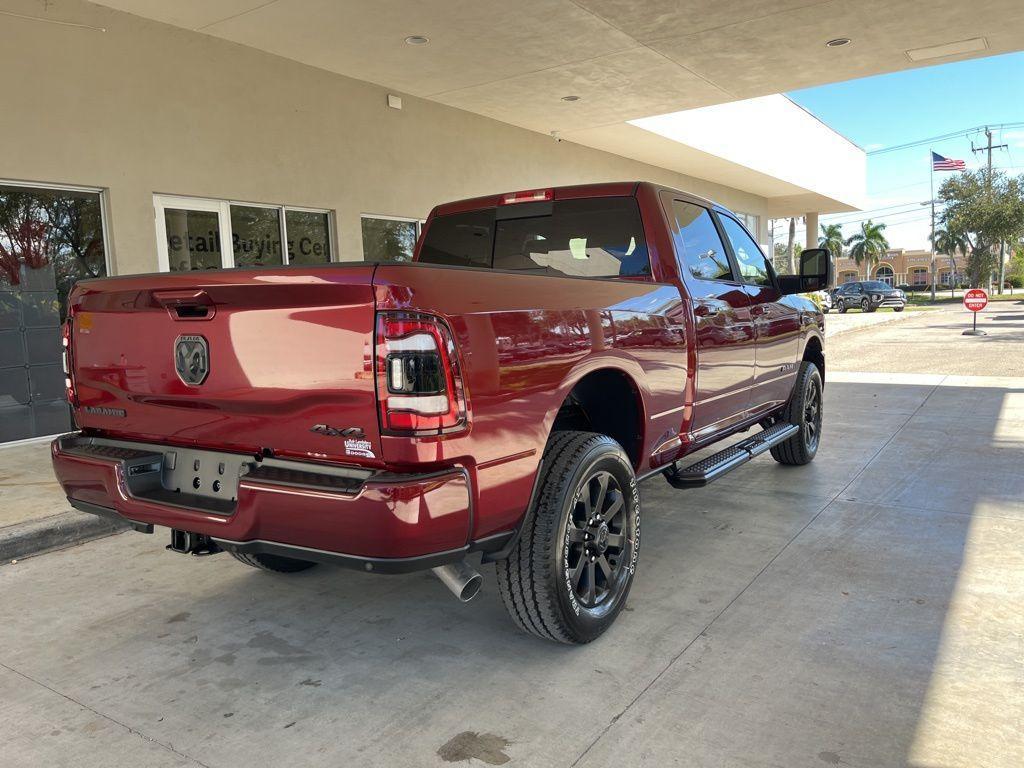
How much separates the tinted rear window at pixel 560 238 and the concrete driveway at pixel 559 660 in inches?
67.3

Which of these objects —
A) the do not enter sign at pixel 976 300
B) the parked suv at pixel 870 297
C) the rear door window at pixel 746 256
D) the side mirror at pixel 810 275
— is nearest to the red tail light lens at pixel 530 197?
the rear door window at pixel 746 256

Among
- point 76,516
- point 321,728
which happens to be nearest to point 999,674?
point 321,728

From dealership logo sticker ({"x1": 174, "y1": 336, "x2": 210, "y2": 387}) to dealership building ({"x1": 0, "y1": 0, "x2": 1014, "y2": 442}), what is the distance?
5563 millimetres

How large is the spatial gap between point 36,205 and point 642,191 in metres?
6.31

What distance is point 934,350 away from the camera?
16.6 m

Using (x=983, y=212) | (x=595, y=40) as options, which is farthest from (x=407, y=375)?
(x=983, y=212)

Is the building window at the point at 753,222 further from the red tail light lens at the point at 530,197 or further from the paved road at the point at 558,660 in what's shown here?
the red tail light lens at the point at 530,197

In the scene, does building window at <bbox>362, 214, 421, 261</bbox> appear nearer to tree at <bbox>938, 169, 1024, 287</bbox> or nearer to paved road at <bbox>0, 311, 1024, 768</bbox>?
paved road at <bbox>0, 311, 1024, 768</bbox>

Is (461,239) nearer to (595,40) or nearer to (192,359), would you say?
(192,359)

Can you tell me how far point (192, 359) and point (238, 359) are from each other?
260mm

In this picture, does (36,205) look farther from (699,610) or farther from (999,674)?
(999,674)

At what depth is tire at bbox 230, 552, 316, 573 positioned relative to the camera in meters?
4.01

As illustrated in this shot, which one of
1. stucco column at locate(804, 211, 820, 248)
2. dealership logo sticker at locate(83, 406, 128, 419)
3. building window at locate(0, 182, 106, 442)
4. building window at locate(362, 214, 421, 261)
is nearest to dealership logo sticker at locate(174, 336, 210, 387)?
dealership logo sticker at locate(83, 406, 128, 419)

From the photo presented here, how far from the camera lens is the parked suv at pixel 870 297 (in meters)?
37.0
